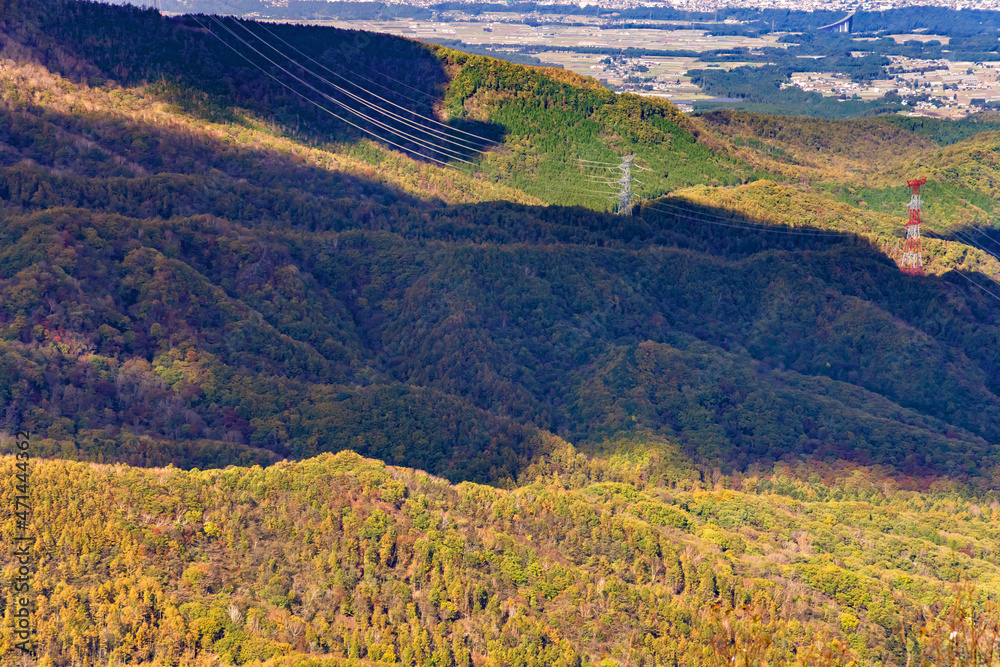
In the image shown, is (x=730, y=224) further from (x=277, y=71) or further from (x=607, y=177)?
(x=277, y=71)

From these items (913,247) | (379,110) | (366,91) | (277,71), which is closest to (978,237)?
(913,247)

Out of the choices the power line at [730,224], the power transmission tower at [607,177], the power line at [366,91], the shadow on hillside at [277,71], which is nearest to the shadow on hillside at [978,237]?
the power line at [730,224]

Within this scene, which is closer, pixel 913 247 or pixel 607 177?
pixel 913 247

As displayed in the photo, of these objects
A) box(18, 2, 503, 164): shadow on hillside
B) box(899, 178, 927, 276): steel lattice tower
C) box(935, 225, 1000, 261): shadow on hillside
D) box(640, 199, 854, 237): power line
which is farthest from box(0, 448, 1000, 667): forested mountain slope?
box(935, 225, 1000, 261): shadow on hillside

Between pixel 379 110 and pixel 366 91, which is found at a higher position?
pixel 366 91

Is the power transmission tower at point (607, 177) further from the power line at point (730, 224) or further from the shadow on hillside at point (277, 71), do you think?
the power line at point (730, 224)

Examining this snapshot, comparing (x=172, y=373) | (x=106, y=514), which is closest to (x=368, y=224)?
(x=172, y=373)
